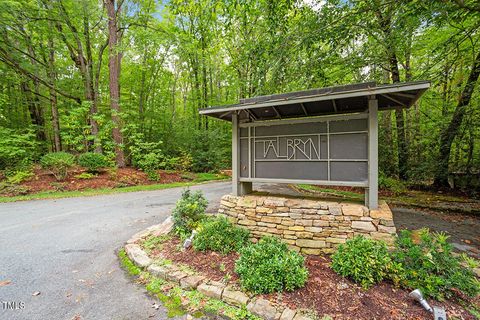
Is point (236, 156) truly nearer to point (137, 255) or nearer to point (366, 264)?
point (137, 255)

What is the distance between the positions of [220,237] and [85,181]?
8.06m

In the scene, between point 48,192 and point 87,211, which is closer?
point 87,211

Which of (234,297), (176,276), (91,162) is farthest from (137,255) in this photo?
(91,162)

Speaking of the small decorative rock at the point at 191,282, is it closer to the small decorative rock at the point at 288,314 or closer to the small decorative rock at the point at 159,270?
the small decorative rock at the point at 159,270

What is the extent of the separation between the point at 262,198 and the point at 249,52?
3.69 m

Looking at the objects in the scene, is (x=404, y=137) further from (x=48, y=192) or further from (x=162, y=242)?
(x=48, y=192)

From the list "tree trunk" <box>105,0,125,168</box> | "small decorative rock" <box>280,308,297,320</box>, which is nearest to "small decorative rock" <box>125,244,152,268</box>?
"small decorative rock" <box>280,308,297,320</box>

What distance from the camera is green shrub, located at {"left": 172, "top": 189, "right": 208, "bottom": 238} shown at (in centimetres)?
375

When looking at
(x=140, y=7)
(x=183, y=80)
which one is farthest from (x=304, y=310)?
(x=183, y=80)

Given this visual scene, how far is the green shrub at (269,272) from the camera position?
231 cm

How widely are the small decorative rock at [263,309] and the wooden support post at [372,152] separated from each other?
2.05m

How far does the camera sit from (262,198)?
3738mm

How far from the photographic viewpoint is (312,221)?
3.24m

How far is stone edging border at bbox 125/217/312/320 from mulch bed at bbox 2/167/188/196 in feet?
21.0
